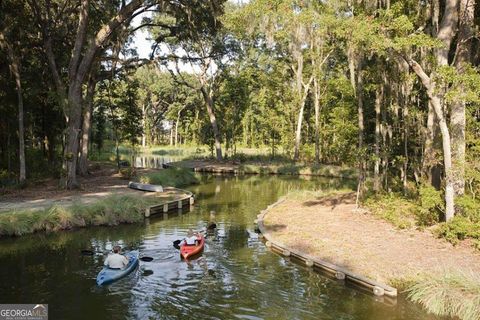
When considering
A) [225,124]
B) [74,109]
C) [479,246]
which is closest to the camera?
[479,246]

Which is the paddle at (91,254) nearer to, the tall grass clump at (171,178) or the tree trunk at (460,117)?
the tree trunk at (460,117)

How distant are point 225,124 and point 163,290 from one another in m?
45.7

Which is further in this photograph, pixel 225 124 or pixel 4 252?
pixel 225 124

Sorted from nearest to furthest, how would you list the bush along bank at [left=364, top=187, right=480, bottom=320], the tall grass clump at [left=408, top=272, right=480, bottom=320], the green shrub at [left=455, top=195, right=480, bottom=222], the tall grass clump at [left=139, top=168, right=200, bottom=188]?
the tall grass clump at [left=408, top=272, right=480, bottom=320], the bush along bank at [left=364, top=187, right=480, bottom=320], the green shrub at [left=455, top=195, right=480, bottom=222], the tall grass clump at [left=139, top=168, right=200, bottom=188]

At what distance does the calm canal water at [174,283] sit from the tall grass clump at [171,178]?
1218cm

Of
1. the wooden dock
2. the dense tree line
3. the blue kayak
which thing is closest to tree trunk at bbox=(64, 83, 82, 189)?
the dense tree line

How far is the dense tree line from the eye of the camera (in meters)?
15.3

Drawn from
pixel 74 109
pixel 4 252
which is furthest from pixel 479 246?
pixel 74 109

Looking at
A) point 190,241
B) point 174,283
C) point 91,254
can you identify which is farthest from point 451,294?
point 91,254

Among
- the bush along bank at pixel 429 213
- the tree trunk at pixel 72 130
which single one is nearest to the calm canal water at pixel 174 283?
the bush along bank at pixel 429 213

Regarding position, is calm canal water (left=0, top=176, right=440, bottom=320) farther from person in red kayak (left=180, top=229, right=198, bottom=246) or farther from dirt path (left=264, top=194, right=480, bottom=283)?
dirt path (left=264, top=194, right=480, bottom=283)

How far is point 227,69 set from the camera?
51469 mm

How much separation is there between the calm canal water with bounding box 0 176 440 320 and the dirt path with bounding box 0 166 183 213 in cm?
343

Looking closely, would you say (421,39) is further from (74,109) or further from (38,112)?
(38,112)
